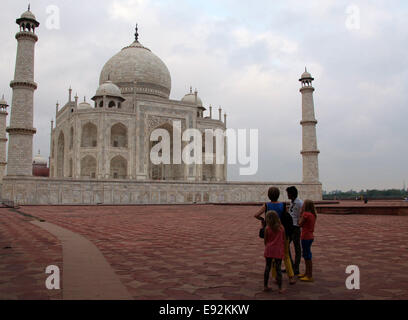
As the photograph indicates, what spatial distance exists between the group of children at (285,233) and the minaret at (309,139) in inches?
1009

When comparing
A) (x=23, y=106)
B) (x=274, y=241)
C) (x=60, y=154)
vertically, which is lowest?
(x=274, y=241)

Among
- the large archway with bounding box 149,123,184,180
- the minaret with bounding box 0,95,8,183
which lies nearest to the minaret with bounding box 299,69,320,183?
the large archway with bounding box 149,123,184,180

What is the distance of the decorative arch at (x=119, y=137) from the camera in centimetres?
3005

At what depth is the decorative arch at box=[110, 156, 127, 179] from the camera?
2833cm

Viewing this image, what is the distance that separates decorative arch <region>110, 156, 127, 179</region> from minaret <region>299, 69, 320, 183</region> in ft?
46.6

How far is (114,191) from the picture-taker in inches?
881

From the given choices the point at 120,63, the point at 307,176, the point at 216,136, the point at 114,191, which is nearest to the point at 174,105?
the point at 216,136

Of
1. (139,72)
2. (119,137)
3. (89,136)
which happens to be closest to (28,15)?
(89,136)

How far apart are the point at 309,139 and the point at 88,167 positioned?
17.4 m

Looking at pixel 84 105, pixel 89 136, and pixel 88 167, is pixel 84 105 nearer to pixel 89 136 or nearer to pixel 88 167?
pixel 89 136

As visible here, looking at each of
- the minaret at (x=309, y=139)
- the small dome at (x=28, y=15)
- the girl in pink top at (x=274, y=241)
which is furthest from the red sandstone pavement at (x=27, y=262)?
the minaret at (x=309, y=139)

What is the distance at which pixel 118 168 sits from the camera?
28.7m

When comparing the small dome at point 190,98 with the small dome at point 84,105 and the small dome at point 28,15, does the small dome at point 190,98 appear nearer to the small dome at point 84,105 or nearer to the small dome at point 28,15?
the small dome at point 84,105

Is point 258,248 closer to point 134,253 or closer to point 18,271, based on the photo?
point 134,253
